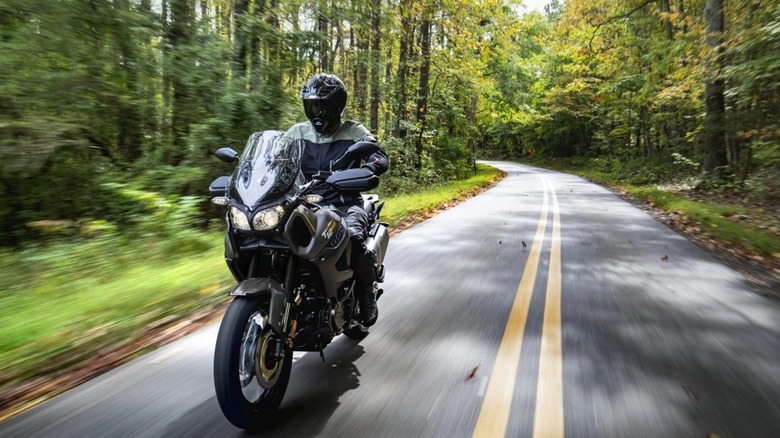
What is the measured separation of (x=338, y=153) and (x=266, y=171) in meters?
1.14

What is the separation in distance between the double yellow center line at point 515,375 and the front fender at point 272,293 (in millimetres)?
1279

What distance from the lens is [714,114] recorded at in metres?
15.7

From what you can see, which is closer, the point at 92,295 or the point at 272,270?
the point at 272,270

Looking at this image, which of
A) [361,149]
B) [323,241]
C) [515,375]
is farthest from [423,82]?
[323,241]

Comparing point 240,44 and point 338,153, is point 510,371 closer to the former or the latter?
point 338,153

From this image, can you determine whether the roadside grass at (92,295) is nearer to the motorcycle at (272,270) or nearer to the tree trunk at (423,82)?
the motorcycle at (272,270)

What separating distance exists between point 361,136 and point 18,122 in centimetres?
500

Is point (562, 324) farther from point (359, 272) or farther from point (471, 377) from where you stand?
point (359, 272)

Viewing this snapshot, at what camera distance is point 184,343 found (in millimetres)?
3926

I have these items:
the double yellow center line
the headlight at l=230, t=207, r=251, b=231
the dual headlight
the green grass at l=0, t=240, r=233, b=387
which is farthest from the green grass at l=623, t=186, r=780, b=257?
the green grass at l=0, t=240, r=233, b=387

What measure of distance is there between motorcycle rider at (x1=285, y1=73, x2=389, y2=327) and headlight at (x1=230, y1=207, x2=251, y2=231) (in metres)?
1.01

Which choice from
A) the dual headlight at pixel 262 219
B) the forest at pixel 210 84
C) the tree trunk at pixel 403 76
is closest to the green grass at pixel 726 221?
the forest at pixel 210 84

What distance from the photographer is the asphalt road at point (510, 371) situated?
2.71 metres

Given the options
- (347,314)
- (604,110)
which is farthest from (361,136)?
(604,110)
